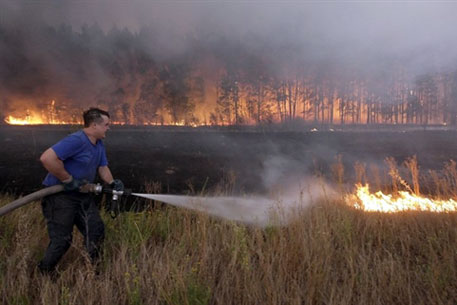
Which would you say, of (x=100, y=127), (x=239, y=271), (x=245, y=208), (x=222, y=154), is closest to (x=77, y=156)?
(x=100, y=127)

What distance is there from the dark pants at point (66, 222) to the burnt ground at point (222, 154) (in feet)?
19.1

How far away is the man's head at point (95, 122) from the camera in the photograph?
3.12 m

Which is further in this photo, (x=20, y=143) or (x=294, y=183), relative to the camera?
(x=20, y=143)

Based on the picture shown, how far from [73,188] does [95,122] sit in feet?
2.46

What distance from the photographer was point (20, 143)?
41.9ft

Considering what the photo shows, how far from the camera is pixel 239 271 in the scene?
9.16 feet

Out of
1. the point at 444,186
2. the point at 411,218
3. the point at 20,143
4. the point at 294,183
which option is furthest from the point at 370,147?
the point at 20,143

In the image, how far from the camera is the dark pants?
2.87m

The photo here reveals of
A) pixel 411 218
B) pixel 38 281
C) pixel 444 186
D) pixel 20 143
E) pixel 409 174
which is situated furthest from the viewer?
pixel 20 143

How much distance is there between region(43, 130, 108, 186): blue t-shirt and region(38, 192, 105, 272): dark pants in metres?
0.21

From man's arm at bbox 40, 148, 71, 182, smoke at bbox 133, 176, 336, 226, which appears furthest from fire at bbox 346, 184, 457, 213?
man's arm at bbox 40, 148, 71, 182

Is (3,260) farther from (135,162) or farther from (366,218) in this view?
(135,162)

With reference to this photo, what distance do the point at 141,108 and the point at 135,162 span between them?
29.9 m

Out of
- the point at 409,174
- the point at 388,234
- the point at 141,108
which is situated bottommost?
the point at 409,174
